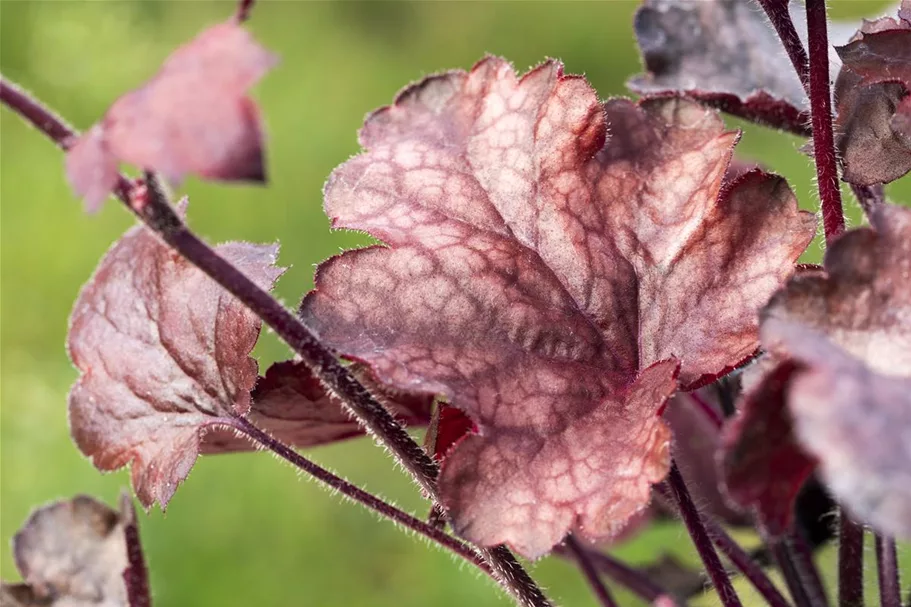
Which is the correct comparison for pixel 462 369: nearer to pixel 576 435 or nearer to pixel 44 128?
pixel 576 435

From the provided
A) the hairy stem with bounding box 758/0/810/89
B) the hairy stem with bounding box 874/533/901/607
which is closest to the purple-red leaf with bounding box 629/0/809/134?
the hairy stem with bounding box 758/0/810/89

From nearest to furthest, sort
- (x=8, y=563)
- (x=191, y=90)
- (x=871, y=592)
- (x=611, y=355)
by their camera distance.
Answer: (x=191, y=90) < (x=611, y=355) < (x=871, y=592) < (x=8, y=563)

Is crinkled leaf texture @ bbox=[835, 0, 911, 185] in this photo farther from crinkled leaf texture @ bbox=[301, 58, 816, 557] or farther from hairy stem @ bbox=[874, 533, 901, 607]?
hairy stem @ bbox=[874, 533, 901, 607]

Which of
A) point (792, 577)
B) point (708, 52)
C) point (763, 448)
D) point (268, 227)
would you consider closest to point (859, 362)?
point (763, 448)

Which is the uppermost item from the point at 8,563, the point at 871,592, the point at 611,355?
the point at 8,563

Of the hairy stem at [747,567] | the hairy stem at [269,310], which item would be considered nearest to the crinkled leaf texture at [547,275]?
the hairy stem at [269,310]

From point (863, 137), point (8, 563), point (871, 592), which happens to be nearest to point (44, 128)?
point (863, 137)

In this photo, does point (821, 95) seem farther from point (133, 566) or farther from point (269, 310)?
point (133, 566)
